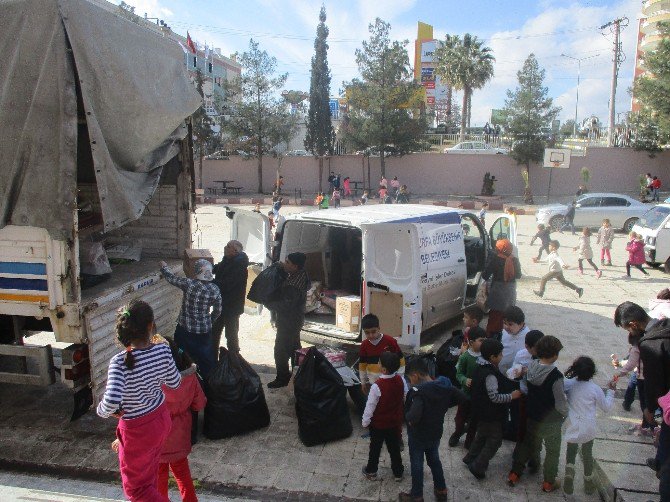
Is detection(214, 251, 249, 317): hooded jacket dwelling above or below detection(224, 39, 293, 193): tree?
below

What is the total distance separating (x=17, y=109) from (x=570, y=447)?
16.0ft

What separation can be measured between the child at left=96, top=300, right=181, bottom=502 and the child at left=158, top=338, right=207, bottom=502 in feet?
1.16

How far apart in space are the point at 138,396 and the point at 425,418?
1.93 metres

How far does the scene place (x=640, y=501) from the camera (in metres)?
3.96

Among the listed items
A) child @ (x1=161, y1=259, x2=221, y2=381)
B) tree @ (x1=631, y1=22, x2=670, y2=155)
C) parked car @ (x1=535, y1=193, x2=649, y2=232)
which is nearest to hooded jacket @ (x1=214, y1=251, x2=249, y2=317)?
child @ (x1=161, y1=259, x2=221, y2=381)

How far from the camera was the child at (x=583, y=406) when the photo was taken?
13.8ft

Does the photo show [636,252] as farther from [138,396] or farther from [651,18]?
[651,18]

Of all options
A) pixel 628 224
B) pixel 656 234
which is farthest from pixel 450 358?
pixel 628 224

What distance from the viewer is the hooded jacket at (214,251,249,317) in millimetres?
6211

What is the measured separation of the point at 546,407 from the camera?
13.9 feet

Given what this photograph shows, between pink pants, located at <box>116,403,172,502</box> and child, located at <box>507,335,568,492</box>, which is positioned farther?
child, located at <box>507,335,568,492</box>

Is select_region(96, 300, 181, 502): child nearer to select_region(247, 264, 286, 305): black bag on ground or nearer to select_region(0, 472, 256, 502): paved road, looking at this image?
select_region(0, 472, 256, 502): paved road

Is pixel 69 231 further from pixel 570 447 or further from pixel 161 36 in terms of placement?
pixel 570 447

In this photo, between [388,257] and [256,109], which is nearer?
[388,257]
